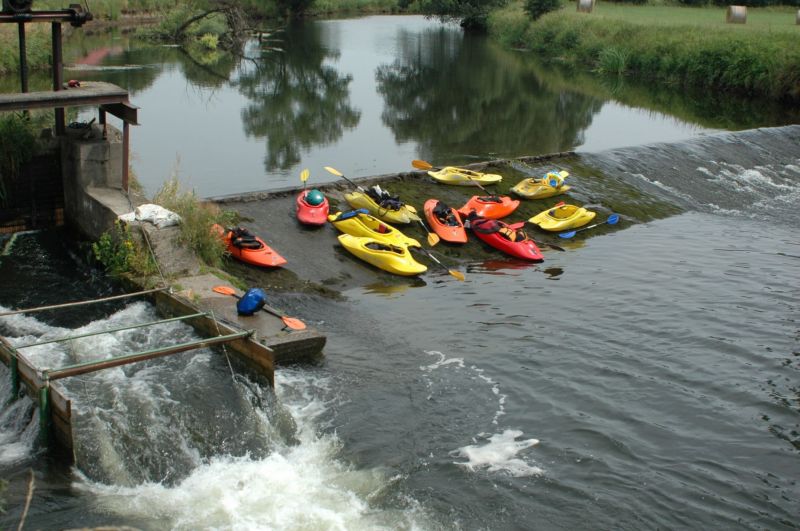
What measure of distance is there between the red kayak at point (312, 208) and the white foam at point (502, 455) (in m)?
6.32

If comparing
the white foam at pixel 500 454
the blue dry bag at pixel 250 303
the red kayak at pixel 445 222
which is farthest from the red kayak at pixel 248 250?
the white foam at pixel 500 454

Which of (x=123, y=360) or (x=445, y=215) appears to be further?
(x=445, y=215)

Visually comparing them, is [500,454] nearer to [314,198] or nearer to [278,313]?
[278,313]

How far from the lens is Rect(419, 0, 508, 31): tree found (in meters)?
58.6

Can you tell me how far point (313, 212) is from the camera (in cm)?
1472

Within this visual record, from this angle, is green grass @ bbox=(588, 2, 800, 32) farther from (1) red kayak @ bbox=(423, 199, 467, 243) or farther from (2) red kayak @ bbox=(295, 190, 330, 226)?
(2) red kayak @ bbox=(295, 190, 330, 226)

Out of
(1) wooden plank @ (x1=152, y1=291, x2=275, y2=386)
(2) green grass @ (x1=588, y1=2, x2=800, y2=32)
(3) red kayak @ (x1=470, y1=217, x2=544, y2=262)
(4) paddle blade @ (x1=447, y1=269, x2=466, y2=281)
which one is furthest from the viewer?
(2) green grass @ (x1=588, y1=2, x2=800, y2=32)

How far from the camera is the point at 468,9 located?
58.7 metres

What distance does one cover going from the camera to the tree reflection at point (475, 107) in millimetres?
25219

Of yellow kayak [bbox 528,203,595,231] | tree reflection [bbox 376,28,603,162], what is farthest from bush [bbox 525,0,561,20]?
yellow kayak [bbox 528,203,595,231]

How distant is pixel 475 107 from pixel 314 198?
17081 mm

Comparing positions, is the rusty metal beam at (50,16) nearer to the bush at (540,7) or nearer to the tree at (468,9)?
the bush at (540,7)

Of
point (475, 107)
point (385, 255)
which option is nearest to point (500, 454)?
point (385, 255)

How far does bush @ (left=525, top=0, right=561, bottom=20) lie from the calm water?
6.81 m
